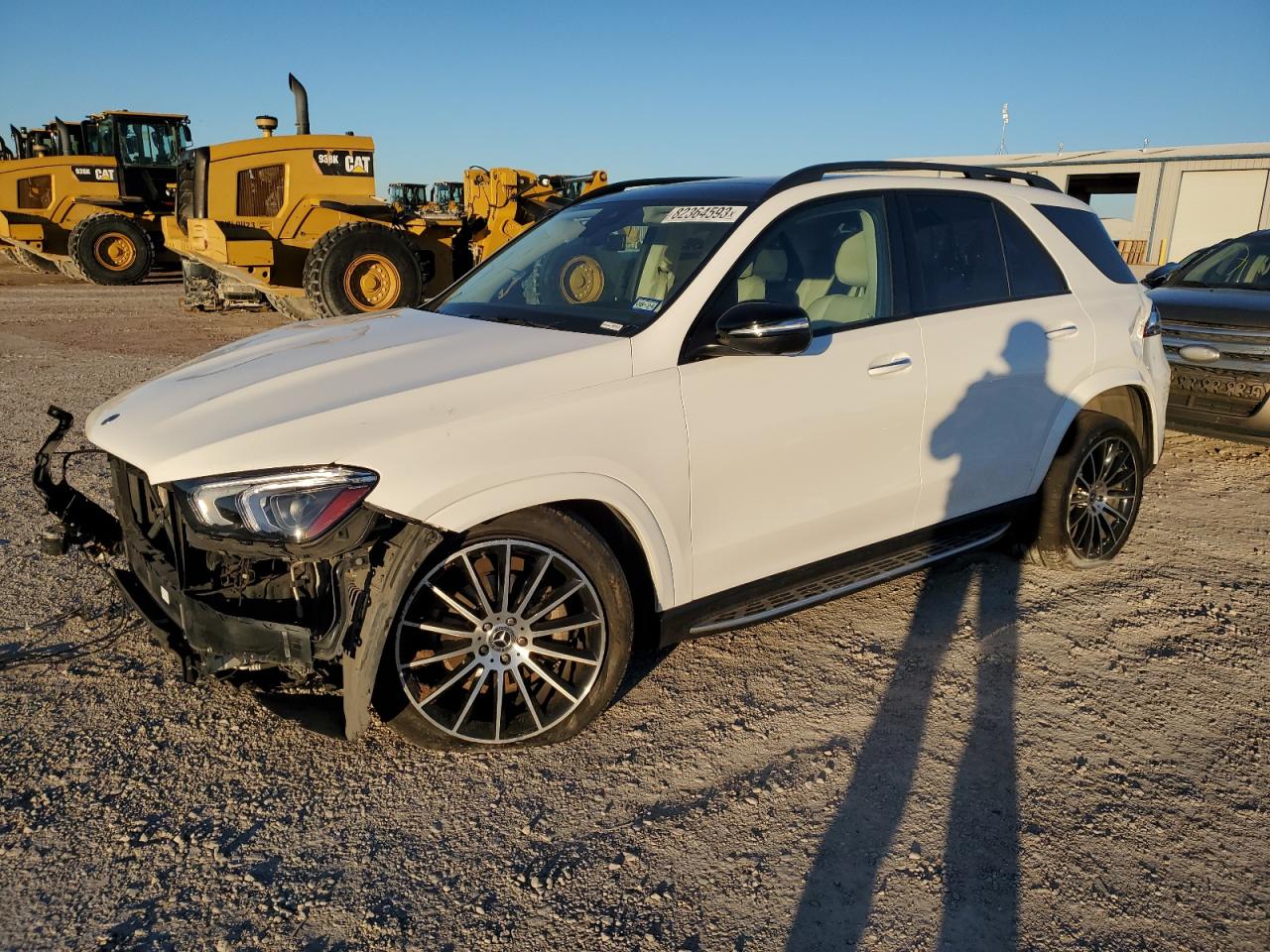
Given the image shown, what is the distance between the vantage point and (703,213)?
3.75 meters

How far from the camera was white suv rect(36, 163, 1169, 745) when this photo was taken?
2.79m

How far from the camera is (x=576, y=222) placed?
4.36m

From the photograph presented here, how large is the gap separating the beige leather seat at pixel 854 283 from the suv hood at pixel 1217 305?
3.96 meters

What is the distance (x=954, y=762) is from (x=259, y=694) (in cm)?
225

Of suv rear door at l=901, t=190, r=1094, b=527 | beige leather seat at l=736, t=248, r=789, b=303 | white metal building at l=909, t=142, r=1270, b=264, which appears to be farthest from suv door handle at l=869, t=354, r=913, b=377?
white metal building at l=909, t=142, r=1270, b=264

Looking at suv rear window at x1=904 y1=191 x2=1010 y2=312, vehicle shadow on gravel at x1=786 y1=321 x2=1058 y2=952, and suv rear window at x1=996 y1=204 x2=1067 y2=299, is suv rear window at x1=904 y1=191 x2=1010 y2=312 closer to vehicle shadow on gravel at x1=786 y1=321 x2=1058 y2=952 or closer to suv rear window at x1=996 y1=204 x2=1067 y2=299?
suv rear window at x1=996 y1=204 x2=1067 y2=299

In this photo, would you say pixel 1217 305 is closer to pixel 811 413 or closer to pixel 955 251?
pixel 955 251

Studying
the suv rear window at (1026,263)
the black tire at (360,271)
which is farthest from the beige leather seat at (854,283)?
the black tire at (360,271)

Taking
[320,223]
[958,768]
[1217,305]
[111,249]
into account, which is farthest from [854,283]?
[111,249]

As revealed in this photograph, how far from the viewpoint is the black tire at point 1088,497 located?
4.64m

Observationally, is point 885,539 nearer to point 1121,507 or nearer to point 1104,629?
point 1104,629

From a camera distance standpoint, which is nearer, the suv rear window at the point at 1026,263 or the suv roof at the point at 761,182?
the suv roof at the point at 761,182

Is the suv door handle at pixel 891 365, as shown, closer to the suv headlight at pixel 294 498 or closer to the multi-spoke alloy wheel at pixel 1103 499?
the multi-spoke alloy wheel at pixel 1103 499

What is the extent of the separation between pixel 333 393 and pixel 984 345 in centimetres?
273
